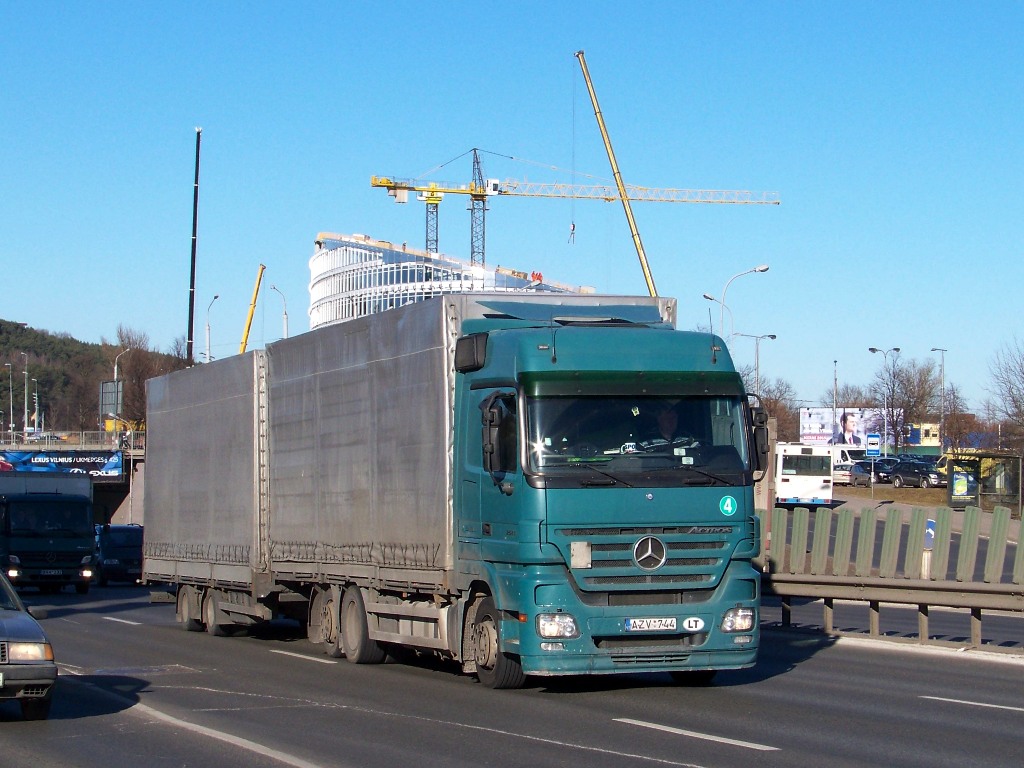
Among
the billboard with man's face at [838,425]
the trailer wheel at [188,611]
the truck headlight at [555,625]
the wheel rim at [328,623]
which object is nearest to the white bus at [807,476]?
the billboard with man's face at [838,425]

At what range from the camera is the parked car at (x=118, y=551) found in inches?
1569

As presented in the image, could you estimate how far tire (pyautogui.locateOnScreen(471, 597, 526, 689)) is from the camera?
40.4 feet

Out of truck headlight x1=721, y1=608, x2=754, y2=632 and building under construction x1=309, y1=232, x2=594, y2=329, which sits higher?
building under construction x1=309, y1=232, x2=594, y2=329

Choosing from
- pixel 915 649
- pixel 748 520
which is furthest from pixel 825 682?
pixel 915 649

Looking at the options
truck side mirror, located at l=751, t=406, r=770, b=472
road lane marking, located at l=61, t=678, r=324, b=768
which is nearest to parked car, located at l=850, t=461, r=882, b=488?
truck side mirror, located at l=751, t=406, r=770, b=472

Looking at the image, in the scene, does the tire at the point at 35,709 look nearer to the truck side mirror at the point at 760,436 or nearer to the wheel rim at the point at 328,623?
the wheel rim at the point at 328,623

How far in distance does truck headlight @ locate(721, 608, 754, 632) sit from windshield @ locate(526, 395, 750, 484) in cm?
119

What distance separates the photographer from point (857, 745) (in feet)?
31.6

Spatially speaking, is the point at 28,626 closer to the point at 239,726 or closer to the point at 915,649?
the point at 239,726

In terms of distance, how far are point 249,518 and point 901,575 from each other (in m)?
8.85

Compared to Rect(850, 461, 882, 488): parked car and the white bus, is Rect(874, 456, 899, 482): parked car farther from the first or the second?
the white bus

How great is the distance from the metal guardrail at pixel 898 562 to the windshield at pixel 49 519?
21.8 meters

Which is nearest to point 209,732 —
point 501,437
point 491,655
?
point 491,655

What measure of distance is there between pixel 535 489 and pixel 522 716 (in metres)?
1.92
